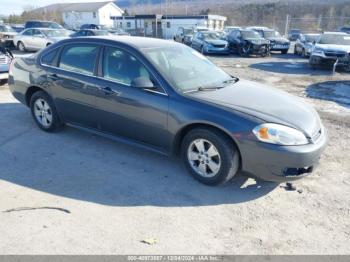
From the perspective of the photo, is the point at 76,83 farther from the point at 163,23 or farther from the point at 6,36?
the point at 163,23

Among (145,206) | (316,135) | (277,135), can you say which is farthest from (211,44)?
(145,206)

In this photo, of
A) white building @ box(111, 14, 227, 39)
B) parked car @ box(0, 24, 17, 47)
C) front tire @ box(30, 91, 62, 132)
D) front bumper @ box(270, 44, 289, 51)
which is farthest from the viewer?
white building @ box(111, 14, 227, 39)

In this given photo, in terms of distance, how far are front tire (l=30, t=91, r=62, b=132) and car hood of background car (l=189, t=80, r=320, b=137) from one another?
258 centimetres

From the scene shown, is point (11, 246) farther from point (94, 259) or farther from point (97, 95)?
point (97, 95)

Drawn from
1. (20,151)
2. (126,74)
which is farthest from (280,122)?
(20,151)

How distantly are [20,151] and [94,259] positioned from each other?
2727 mm

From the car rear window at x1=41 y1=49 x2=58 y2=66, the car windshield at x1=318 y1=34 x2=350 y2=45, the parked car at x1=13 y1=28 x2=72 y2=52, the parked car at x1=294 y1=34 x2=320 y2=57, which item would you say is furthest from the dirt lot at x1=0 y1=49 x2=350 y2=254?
the parked car at x1=294 y1=34 x2=320 y2=57

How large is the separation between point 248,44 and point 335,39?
210 inches

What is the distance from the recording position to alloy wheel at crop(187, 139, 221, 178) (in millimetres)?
3777

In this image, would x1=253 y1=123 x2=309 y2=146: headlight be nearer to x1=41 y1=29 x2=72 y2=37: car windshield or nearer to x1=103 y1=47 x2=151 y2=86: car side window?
x1=103 y1=47 x2=151 y2=86: car side window

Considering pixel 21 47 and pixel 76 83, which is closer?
pixel 76 83

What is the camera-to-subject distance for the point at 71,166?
4371 mm

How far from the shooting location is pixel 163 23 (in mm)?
50438

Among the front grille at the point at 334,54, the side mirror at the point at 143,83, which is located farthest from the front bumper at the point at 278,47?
the side mirror at the point at 143,83
